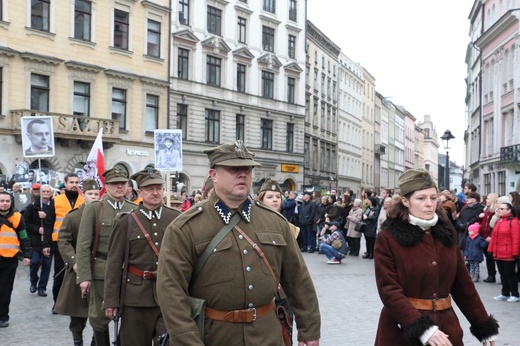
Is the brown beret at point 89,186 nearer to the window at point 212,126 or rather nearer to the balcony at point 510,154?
the balcony at point 510,154

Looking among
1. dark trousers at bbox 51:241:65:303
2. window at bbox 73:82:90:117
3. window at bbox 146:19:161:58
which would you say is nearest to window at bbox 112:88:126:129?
window at bbox 73:82:90:117

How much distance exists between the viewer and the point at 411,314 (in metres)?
4.81

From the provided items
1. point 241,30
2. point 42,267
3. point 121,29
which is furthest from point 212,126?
point 42,267

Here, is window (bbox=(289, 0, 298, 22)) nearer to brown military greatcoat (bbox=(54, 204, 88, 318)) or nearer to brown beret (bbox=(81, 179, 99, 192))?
brown beret (bbox=(81, 179, 99, 192))

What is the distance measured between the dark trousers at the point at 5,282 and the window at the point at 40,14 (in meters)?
25.1

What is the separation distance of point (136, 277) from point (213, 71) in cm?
3937

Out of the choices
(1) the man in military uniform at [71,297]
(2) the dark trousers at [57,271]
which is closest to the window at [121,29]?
(2) the dark trousers at [57,271]

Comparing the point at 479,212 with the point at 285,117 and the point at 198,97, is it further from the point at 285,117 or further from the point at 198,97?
the point at 285,117

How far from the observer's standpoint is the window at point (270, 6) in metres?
49.6

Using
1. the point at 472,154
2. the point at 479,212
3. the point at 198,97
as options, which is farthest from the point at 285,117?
the point at 479,212

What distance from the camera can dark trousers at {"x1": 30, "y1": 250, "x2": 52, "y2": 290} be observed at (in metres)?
12.9

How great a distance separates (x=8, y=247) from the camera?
10078 mm

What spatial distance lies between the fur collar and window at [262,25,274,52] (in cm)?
4491

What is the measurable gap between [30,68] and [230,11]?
16.7 meters
